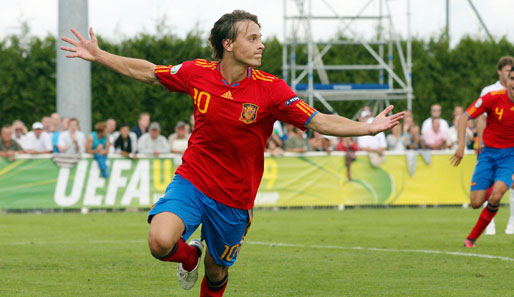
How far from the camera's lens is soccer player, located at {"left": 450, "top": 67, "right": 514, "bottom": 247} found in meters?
11.9

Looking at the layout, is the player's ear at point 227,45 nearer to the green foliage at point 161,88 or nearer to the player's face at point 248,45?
the player's face at point 248,45

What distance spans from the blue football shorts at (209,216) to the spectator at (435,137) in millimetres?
14610

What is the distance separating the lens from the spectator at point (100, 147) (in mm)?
19406

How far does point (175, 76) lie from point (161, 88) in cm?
2001

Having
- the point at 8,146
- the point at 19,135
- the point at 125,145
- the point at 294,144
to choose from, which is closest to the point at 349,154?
the point at 294,144

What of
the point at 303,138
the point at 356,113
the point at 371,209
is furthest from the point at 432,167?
the point at 356,113

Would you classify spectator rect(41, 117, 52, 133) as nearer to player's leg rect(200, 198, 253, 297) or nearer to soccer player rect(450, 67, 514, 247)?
soccer player rect(450, 67, 514, 247)

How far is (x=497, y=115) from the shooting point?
12016 millimetres

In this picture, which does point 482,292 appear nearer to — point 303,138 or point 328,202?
point 328,202

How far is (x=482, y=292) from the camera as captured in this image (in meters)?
8.29

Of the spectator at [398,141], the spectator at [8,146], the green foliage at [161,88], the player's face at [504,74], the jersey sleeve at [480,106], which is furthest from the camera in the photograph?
the green foliage at [161,88]

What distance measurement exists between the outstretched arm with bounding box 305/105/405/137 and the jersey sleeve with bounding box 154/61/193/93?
3.41 feet

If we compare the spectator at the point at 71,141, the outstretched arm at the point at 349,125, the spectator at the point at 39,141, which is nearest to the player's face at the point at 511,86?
the outstretched arm at the point at 349,125

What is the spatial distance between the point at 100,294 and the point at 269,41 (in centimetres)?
1995
